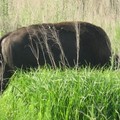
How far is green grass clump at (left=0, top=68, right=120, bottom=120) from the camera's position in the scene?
447 centimetres

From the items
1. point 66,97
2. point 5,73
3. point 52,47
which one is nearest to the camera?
point 66,97

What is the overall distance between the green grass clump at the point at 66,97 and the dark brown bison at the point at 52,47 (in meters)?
1.11

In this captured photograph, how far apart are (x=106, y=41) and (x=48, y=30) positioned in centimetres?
84

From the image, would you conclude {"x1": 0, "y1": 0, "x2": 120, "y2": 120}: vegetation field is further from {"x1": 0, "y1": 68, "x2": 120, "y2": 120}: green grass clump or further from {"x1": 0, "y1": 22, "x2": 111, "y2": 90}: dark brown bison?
{"x1": 0, "y1": 22, "x2": 111, "y2": 90}: dark brown bison

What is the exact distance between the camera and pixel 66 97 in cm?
458

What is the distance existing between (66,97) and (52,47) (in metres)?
2.02

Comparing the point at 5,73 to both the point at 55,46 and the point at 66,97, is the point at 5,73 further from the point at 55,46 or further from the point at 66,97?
the point at 66,97

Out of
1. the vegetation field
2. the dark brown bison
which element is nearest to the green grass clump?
the vegetation field

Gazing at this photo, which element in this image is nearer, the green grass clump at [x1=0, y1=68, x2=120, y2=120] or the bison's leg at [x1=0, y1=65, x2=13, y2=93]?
the green grass clump at [x1=0, y1=68, x2=120, y2=120]

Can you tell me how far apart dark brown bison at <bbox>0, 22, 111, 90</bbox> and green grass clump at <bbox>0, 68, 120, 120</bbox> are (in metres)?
1.11

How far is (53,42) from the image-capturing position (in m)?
6.56

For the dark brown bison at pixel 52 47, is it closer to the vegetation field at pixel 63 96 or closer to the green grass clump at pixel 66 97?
the vegetation field at pixel 63 96

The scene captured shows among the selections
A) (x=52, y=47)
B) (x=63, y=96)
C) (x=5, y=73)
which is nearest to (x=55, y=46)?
(x=52, y=47)

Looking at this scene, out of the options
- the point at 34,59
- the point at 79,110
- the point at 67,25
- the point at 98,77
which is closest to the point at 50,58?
the point at 34,59
